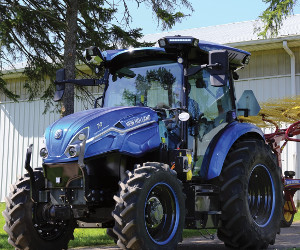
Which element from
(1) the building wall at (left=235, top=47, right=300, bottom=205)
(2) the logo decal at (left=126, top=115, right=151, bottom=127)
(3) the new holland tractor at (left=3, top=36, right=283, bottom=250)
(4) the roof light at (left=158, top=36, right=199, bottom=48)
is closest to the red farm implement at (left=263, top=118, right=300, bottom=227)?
(3) the new holland tractor at (left=3, top=36, right=283, bottom=250)

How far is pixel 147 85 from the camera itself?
7695 millimetres

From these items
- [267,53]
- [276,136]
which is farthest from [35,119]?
[276,136]

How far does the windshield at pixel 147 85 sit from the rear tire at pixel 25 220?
62.8 inches

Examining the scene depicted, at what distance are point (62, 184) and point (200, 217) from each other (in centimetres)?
179

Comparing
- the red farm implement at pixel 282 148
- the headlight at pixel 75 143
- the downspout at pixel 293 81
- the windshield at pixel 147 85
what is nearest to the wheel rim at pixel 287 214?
the red farm implement at pixel 282 148

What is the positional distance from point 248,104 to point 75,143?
126 inches

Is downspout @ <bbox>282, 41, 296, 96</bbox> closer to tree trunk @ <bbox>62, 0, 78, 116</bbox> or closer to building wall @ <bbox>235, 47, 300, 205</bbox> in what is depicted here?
building wall @ <bbox>235, 47, 300, 205</bbox>

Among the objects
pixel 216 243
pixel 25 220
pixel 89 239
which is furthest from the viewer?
pixel 89 239

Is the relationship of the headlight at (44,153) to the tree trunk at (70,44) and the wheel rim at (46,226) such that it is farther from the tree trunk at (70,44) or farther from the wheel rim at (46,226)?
the tree trunk at (70,44)

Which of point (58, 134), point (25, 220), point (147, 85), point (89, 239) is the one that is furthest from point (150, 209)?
point (89, 239)

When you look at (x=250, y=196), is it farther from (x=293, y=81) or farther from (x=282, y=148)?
(x=293, y=81)

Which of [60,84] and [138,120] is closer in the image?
[138,120]

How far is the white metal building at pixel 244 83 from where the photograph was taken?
17844mm

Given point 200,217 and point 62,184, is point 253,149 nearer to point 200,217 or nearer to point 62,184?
point 200,217
